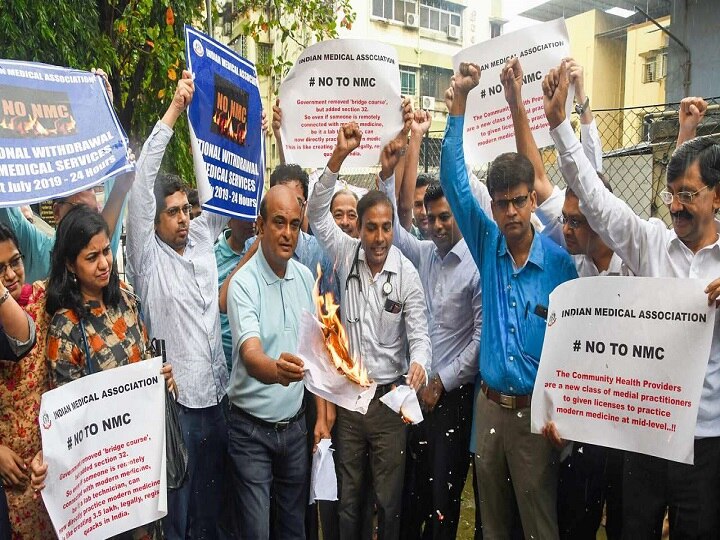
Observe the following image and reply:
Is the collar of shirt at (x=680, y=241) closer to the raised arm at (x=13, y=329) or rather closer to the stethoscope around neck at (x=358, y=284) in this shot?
the stethoscope around neck at (x=358, y=284)

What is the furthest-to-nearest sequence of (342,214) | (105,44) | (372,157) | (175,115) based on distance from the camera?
(105,44) < (342,214) < (372,157) < (175,115)

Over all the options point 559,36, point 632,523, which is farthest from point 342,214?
point 632,523

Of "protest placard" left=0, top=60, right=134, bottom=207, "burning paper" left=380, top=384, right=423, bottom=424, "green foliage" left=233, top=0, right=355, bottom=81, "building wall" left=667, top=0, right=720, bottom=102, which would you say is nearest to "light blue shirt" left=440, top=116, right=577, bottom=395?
"burning paper" left=380, top=384, right=423, bottom=424

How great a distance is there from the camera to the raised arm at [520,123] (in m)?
3.63

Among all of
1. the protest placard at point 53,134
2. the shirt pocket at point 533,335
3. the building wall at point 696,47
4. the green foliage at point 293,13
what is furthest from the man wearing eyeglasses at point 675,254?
the building wall at point 696,47

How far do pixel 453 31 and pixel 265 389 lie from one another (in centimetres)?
2363

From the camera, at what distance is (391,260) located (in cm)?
380

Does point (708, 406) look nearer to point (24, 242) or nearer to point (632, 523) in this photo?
point (632, 523)

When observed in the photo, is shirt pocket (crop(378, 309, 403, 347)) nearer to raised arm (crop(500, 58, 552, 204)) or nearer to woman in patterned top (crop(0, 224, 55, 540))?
raised arm (crop(500, 58, 552, 204))

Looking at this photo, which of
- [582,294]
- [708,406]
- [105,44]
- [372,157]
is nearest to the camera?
[708,406]

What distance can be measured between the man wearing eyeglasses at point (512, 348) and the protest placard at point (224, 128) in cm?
129

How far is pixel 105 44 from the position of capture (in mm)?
7730

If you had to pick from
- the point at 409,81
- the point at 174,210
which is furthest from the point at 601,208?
the point at 409,81

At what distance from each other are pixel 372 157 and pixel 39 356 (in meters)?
2.33
